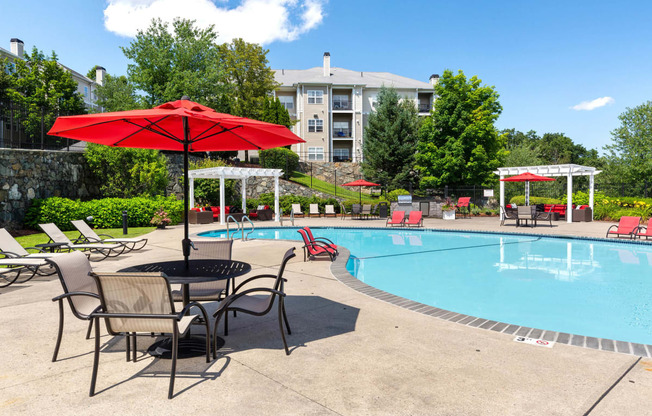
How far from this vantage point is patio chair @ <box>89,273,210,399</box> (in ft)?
9.71

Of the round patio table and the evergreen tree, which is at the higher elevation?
the evergreen tree

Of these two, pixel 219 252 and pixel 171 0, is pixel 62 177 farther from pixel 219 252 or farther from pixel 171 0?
pixel 171 0

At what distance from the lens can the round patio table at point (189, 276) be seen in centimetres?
361

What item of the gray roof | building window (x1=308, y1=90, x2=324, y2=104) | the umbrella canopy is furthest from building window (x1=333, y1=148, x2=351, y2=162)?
the umbrella canopy

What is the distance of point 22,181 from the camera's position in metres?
14.5

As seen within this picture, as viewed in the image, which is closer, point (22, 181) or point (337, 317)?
point (337, 317)

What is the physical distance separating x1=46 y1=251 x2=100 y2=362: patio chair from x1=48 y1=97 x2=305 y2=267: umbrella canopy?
3.22ft

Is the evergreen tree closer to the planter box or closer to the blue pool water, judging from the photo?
the planter box

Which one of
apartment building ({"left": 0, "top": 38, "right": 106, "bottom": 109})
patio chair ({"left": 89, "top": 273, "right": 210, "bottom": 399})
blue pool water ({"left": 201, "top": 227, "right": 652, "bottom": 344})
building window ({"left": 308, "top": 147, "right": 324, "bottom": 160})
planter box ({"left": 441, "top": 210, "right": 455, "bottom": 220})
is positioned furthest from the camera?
building window ({"left": 308, "top": 147, "right": 324, "bottom": 160})

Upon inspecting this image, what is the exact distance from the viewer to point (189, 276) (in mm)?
3764

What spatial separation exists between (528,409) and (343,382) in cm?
133

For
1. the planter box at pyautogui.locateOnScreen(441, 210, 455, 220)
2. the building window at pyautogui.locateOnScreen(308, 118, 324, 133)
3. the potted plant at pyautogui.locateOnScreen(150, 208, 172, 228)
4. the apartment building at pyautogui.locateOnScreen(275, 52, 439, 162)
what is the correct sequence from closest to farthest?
the potted plant at pyautogui.locateOnScreen(150, 208, 172, 228), the planter box at pyautogui.locateOnScreen(441, 210, 455, 220), the apartment building at pyautogui.locateOnScreen(275, 52, 439, 162), the building window at pyautogui.locateOnScreen(308, 118, 324, 133)

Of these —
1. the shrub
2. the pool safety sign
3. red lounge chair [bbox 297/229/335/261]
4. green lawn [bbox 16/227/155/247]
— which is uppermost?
the shrub

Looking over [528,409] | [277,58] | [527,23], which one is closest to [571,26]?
[527,23]
